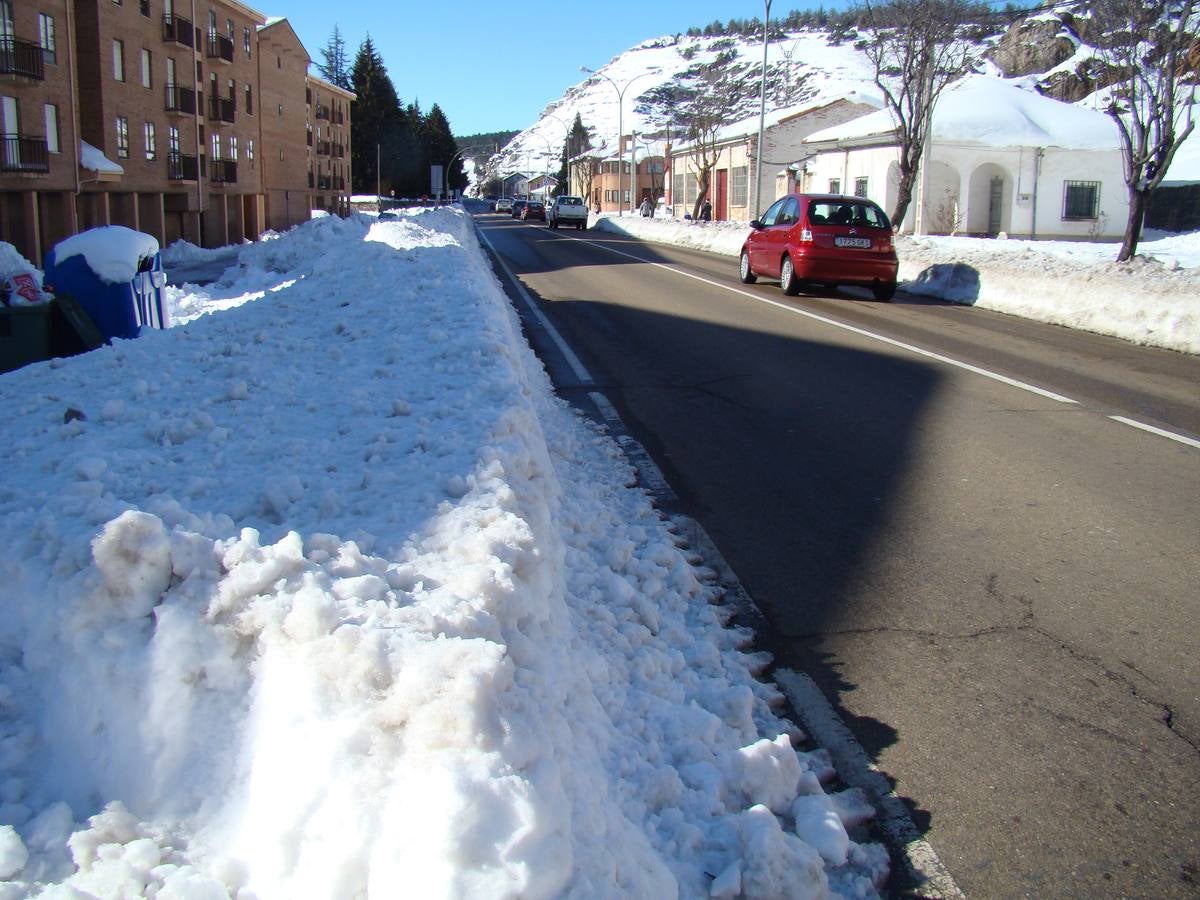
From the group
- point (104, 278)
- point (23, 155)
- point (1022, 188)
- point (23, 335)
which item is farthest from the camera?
point (1022, 188)

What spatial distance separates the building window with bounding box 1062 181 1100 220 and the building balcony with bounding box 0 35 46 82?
31295 millimetres

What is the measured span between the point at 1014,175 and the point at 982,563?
32.6m

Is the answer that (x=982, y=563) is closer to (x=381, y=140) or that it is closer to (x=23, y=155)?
(x=23, y=155)

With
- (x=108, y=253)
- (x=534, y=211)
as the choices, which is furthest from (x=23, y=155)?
(x=534, y=211)

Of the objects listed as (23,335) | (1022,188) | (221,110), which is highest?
(221,110)

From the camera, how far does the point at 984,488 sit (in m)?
6.55

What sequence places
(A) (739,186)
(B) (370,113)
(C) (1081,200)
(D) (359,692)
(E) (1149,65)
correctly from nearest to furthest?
(D) (359,692)
(E) (1149,65)
(C) (1081,200)
(A) (739,186)
(B) (370,113)

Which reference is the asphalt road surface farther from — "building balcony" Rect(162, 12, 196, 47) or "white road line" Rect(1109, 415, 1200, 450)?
"building balcony" Rect(162, 12, 196, 47)

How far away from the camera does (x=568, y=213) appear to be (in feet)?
180

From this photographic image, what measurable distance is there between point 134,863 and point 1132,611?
13.5ft

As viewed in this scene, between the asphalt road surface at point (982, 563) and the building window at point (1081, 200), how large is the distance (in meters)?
25.1

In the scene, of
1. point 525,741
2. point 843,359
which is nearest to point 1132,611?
point 525,741

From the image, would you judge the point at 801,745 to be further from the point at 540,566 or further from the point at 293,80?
the point at 293,80

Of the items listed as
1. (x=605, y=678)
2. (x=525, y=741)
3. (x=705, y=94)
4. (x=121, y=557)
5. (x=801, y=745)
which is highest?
(x=705, y=94)
